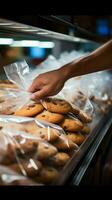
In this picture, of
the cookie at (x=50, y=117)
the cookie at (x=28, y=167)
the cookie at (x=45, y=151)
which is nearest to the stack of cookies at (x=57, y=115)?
the cookie at (x=50, y=117)

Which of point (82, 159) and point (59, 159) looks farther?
point (82, 159)

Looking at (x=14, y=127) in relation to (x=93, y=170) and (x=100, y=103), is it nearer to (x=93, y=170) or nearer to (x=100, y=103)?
(x=93, y=170)

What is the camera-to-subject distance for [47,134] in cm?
119

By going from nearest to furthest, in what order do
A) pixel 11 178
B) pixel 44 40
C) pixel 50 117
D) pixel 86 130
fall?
pixel 11 178 → pixel 50 117 → pixel 86 130 → pixel 44 40

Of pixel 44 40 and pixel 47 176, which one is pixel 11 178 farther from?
pixel 44 40

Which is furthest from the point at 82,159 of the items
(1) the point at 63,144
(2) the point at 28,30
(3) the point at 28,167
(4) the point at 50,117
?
(2) the point at 28,30

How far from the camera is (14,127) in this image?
45.9 inches

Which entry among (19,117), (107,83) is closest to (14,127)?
(19,117)

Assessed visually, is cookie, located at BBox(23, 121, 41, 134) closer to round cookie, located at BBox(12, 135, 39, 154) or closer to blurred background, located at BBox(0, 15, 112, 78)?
round cookie, located at BBox(12, 135, 39, 154)

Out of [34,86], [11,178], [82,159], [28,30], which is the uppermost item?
[28,30]

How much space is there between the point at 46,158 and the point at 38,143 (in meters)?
0.06

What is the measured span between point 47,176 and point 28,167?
6cm

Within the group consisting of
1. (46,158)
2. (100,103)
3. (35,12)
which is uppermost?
(35,12)

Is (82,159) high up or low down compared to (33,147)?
down
